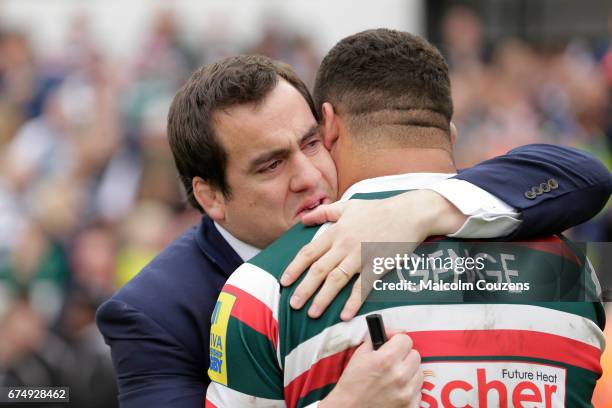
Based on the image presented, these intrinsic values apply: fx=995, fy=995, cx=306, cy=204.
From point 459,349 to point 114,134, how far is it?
19.3ft

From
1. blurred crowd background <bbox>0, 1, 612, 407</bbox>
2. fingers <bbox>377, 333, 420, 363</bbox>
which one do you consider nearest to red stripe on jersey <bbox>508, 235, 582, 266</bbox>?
fingers <bbox>377, 333, 420, 363</bbox>

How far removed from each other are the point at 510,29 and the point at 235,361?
24.6 feet

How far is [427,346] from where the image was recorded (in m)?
2.25

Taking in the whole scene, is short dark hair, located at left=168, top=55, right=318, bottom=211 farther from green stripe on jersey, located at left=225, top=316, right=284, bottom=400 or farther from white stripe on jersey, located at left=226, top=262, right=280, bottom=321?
green stripe on jersey, located at left=225, top=316, right=284, bottom=400

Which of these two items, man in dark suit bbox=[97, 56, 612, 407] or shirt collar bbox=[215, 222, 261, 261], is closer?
man in dark suit bbox=[97, 56, 612, 407]

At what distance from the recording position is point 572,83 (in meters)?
7.42

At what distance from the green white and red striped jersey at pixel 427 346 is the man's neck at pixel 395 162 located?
0.69 ft

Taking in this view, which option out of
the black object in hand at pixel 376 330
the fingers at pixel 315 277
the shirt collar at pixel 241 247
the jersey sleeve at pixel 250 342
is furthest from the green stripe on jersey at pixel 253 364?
the shirt collar at pixel 241 247

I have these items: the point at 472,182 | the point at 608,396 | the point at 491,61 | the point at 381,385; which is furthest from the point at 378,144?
the point at 491,61

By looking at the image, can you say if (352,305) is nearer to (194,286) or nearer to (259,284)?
(259,284)

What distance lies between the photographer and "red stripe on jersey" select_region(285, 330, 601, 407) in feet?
7.38

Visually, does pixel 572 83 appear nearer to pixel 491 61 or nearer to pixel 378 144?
pixel 491 61

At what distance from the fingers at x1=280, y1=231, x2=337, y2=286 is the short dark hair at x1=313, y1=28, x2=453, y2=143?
1.02 ft

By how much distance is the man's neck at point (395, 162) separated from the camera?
2.40 metres
